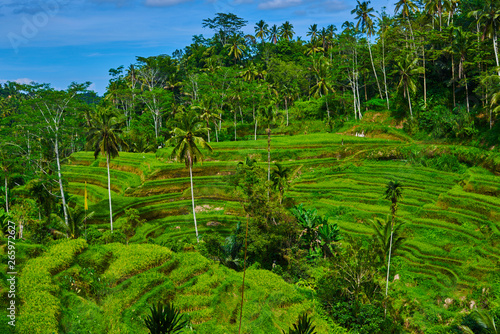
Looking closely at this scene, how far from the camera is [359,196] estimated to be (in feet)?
110

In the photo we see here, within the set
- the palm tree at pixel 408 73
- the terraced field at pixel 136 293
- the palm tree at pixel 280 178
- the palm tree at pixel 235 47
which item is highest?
the palm tree at pixel 235 47

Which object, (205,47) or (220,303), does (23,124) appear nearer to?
(220,303)

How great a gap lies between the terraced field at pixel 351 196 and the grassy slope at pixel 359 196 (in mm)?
74

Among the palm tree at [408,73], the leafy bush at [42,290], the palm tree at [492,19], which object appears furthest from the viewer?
the palm tree at [408,73]

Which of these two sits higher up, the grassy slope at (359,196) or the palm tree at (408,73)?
the palm tree at (408,73)

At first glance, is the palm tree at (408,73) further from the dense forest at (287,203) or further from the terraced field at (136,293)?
the terraced field at (136,293)

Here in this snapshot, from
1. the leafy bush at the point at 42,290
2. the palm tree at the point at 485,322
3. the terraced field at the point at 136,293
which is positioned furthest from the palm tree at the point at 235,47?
the palm tree at the point at 485,322

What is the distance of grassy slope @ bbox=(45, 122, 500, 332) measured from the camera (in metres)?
23.2

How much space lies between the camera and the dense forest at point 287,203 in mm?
16938

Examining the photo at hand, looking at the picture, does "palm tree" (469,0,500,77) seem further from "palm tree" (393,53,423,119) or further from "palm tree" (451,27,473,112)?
"palm tree" (393,53,423,119)

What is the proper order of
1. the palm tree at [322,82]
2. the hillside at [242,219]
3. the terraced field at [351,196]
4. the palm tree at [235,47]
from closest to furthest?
the hillside at [242,219], the terraced field at [351,196], the palm tree at [322,82], the palm tree at [235,47]

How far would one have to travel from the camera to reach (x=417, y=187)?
33469 mm

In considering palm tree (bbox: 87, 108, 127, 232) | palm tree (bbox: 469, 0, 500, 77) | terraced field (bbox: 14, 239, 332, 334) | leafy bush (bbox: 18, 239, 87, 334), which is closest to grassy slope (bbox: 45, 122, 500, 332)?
palm tree (bbox: 87, 108, 127, 232)

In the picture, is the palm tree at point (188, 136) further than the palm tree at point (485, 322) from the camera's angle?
Yes
